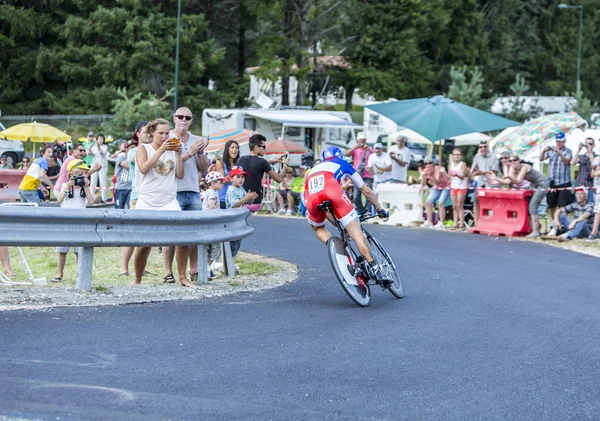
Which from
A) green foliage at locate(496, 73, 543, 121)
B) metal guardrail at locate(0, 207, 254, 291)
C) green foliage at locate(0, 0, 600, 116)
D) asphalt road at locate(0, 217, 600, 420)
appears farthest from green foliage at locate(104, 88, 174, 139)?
asphalt road at locate(0, 217, 600, 420)

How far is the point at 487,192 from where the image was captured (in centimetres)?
2134

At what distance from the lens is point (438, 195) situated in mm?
23109

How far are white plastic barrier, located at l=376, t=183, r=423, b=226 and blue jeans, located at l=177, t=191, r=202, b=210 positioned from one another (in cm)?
1241

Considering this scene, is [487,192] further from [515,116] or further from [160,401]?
[515,116]

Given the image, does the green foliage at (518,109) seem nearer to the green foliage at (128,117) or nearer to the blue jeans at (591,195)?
the green foliage at (128,117)

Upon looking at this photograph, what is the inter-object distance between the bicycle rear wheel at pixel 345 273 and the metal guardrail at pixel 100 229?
1.48 meters

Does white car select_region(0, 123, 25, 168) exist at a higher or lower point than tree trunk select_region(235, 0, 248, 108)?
lower

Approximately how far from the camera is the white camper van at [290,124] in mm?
42991

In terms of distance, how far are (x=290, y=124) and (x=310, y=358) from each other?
35.4 m

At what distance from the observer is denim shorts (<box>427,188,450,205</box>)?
22.9 m

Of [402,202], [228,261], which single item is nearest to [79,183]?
[228,261]

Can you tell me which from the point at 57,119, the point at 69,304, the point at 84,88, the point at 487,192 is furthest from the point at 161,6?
the point at 69,304

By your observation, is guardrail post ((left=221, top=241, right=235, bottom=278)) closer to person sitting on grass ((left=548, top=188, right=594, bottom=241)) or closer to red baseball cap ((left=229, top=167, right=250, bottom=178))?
red baseball cap ((left=229, top=167, right=250, bottom=178))

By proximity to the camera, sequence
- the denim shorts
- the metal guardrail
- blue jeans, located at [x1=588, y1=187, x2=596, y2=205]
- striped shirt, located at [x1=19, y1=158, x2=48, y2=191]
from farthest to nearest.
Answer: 1. the denim shorts
2. blue jeans, located at [x1=588, y1=187, x2=596, y2=205]
3. striped shirt, located at [x1=19, y1=158, x2=48, y2=191]
4. the metal guardrail
